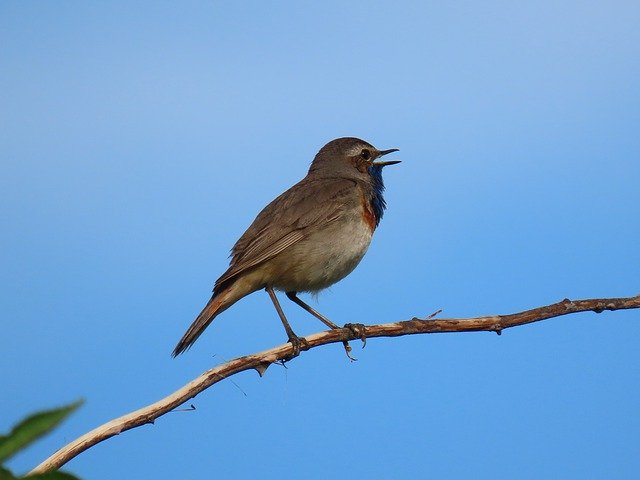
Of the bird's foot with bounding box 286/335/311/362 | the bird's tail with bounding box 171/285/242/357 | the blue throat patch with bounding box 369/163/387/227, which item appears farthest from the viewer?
the blue throat patch with bounding box 369/163/387/227

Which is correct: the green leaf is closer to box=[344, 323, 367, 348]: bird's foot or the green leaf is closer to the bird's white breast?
box=[344, 323, 367, 348]: bird's foot

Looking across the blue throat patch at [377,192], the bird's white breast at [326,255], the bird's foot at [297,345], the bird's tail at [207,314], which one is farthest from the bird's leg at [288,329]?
the blue throat patch at [377,192]

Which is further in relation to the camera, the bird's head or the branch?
the bird's head

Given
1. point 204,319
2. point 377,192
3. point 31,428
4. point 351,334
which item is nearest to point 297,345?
point 351,334

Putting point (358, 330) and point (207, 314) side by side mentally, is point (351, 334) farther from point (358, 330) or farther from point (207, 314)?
point (207, 314)

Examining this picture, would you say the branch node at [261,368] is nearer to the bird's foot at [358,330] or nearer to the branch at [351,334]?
the branch at [351,334]

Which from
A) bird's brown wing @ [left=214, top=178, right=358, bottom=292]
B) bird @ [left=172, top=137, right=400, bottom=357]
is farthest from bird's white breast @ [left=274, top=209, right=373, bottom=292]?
bird's brown wing @ [left=214, top=178, right=358, bottom=292]
